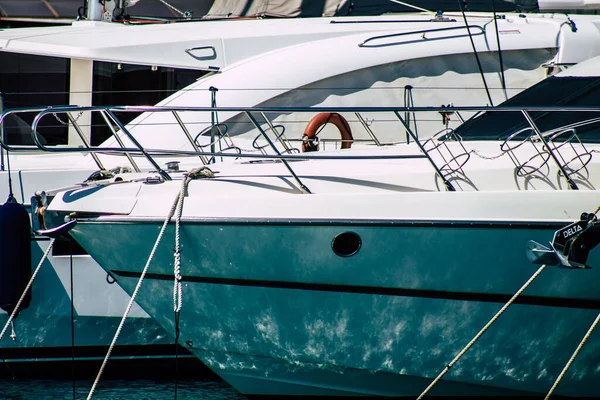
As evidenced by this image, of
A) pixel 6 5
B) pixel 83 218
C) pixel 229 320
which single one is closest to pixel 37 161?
pixel 83 218

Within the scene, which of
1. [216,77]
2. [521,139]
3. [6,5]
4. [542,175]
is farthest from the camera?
[6,5]

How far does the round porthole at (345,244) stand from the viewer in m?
4.73

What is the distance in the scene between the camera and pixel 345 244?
15.6ft

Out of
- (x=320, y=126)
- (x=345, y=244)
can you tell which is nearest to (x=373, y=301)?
(x=345, y=244)

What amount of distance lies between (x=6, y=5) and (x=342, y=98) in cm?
703

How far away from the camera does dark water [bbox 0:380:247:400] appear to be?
21.2 feet

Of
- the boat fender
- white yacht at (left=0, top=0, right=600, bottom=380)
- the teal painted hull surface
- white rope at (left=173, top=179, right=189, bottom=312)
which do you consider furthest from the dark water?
white rope at (left=173, top=179, right=189, bottom=312)

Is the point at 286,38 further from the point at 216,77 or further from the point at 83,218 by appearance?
the point at 83,218

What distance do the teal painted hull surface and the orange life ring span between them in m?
2.18

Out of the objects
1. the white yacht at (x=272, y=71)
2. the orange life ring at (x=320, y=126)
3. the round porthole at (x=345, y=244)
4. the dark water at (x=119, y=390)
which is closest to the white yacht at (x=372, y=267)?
the round porthole at (x=345, y=244)

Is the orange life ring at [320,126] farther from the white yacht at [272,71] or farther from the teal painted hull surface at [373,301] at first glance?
the teal painted hull surface at [373,301]

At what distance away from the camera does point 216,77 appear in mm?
7488

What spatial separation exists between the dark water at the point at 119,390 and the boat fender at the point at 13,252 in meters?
0.72

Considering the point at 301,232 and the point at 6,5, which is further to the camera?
the point at 6,5
